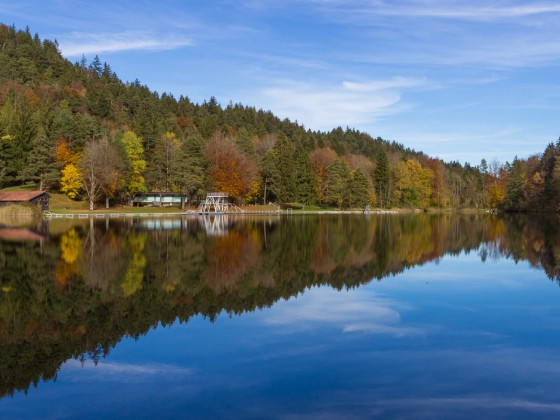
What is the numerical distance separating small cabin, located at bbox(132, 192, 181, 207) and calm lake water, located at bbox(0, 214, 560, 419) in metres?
67.3

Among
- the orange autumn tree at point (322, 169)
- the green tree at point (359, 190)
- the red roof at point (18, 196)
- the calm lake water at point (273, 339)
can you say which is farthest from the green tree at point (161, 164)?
the calm lake water at point (273, 339)

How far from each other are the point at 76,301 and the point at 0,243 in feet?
63.8

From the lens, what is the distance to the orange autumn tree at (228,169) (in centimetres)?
8694

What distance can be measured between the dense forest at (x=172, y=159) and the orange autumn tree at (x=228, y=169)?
0.57ft

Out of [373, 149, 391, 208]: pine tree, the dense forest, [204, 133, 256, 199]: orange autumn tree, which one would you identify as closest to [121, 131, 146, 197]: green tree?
the dense forest

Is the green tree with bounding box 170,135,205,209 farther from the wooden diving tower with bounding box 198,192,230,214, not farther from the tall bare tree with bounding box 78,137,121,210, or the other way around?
the tall bare tree with bounding box 78,137,121,210

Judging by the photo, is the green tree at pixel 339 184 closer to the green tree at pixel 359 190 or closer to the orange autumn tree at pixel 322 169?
the green tree at pixel 359 190

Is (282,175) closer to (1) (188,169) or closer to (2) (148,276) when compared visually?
(1) (188,169)

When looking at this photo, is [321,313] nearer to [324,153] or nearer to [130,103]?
[324,153]

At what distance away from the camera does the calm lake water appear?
8328 millimetres

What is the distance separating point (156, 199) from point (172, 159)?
796 cm

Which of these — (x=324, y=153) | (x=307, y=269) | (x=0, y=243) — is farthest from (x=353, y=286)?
(x=324, y=153)

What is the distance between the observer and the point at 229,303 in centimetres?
1564

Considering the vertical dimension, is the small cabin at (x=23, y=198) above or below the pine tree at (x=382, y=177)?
below
